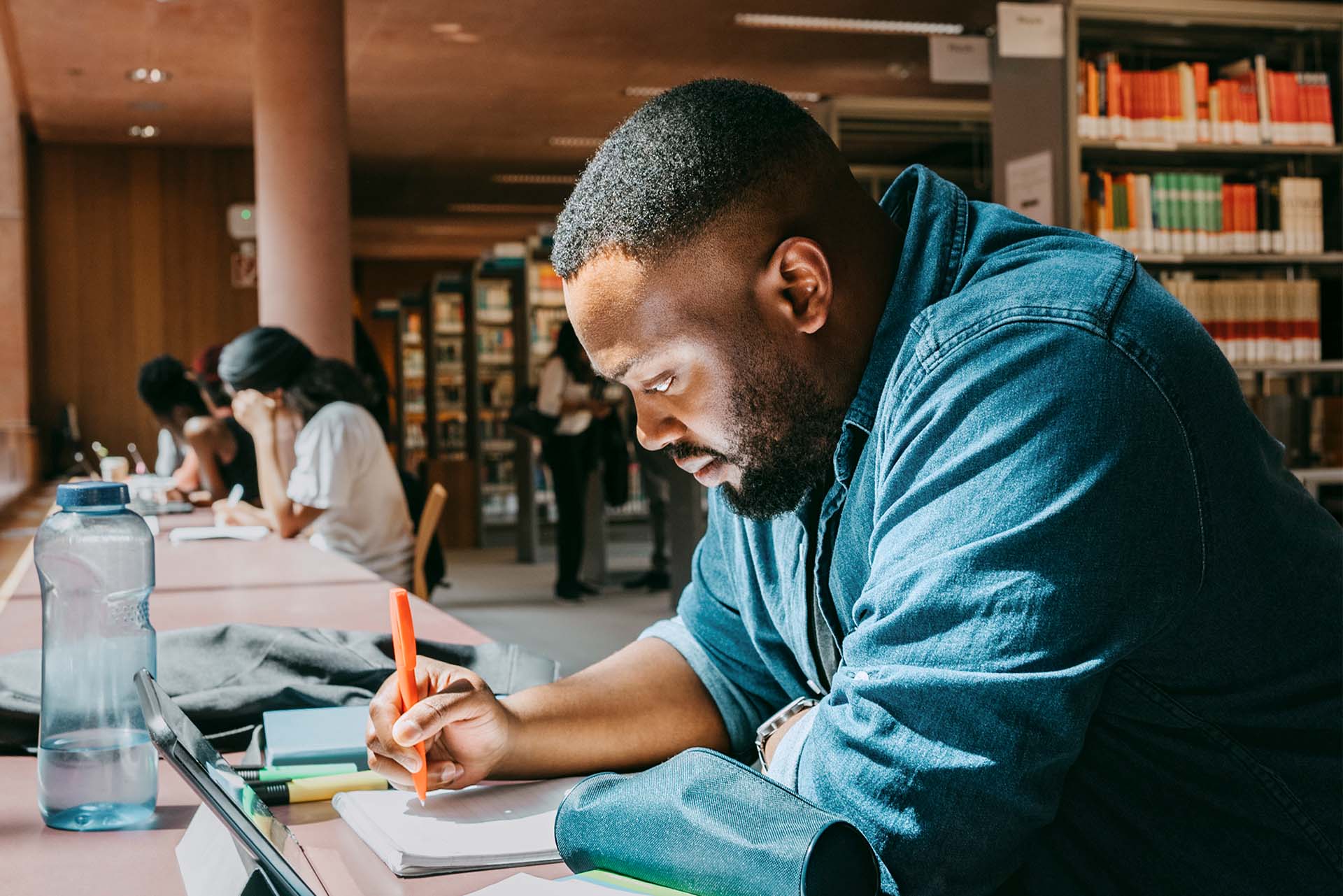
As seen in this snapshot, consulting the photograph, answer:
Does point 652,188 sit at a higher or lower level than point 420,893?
higher

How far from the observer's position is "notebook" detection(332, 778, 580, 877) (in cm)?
89

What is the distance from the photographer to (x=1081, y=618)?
2.36 ft

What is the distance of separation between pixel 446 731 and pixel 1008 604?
0.54 meters

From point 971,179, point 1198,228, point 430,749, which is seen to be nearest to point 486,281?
point 971,179

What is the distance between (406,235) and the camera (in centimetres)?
1541

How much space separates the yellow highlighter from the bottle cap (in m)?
0.26

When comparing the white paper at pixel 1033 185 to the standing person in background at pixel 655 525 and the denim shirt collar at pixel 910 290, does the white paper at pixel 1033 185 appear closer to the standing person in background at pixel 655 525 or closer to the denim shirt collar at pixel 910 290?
the standing person in background at pixel 655 525

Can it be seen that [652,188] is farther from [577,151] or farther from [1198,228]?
[577,151]

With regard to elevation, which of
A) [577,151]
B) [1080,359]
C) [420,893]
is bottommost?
[420,893]

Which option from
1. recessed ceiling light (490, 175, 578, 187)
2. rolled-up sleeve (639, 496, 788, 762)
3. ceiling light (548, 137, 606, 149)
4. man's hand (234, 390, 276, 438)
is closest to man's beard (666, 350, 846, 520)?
rolled-up sleeve (639, 496, 788, 762)

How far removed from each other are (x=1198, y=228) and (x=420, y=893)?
15.7 ft

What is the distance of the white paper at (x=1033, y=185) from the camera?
184 inches

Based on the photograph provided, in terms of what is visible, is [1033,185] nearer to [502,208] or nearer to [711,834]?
[711,834]

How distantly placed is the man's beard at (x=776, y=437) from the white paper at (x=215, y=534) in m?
2.76
